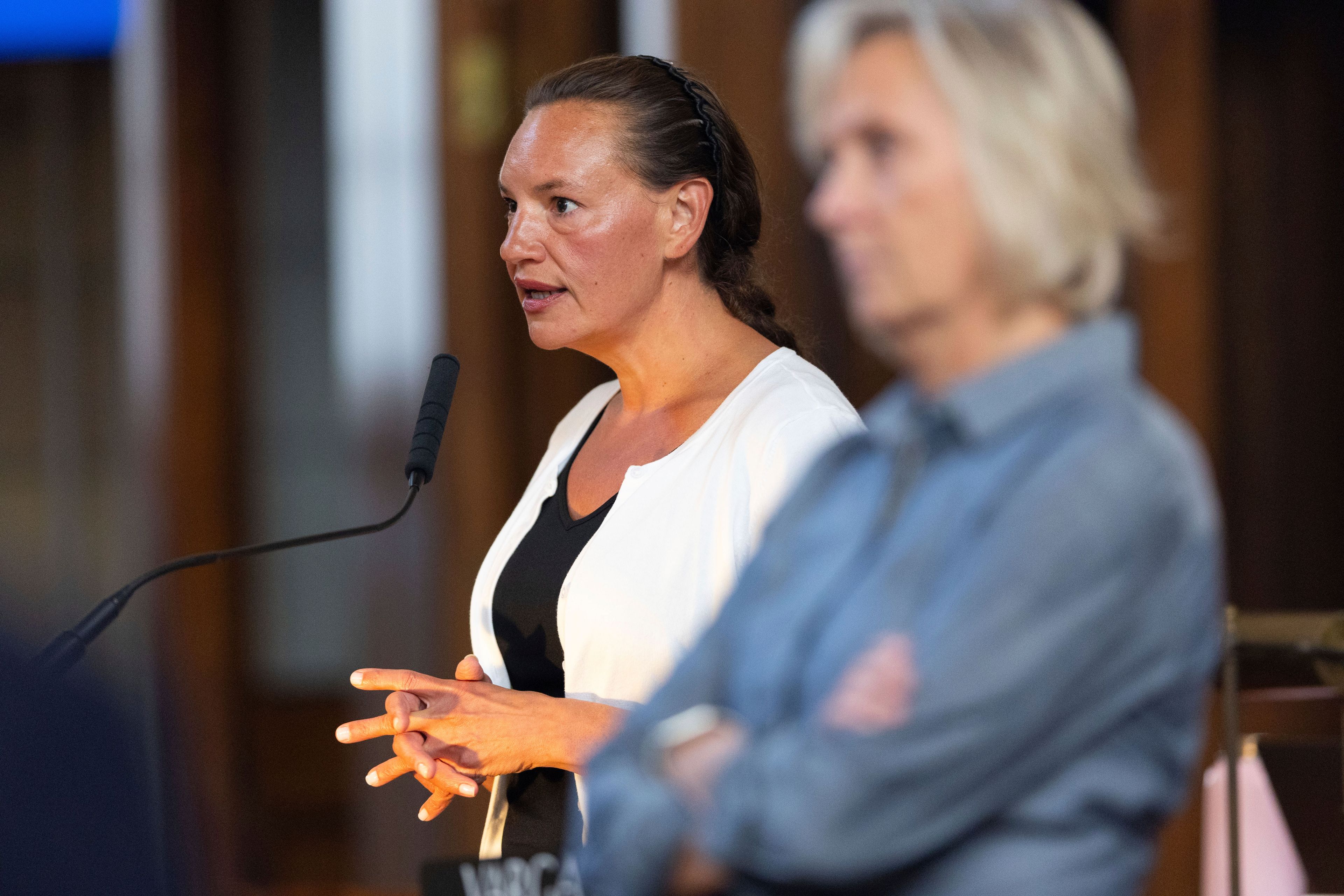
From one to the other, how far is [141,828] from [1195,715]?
1.80ft

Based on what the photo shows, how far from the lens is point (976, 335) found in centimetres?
72

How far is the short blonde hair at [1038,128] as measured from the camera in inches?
27.3

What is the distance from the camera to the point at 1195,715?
727 mm

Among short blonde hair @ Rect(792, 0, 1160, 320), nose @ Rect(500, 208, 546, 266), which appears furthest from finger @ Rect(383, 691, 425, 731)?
short blonde hair @ Rect(792, 0, 1160, 320)

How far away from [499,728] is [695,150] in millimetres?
700

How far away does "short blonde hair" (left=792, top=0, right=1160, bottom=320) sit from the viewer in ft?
2.27

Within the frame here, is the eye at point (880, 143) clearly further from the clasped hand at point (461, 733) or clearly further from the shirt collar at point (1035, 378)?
the clasped hand at point (461, 733)

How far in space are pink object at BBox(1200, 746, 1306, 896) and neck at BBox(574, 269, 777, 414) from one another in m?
0.69

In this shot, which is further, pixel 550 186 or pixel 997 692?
pixel 550 186

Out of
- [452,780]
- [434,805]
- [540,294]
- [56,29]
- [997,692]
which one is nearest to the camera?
[997,692]

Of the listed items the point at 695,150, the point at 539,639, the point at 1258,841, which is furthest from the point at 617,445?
the point at 1258,841

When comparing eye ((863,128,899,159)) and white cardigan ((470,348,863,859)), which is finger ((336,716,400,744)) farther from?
eye ((863,128,899,159))

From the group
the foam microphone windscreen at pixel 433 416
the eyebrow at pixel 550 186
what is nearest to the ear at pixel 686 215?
the eyebrow at pixel 550 186

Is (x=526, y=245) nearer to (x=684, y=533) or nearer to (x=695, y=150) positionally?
(x=695, y=150)
